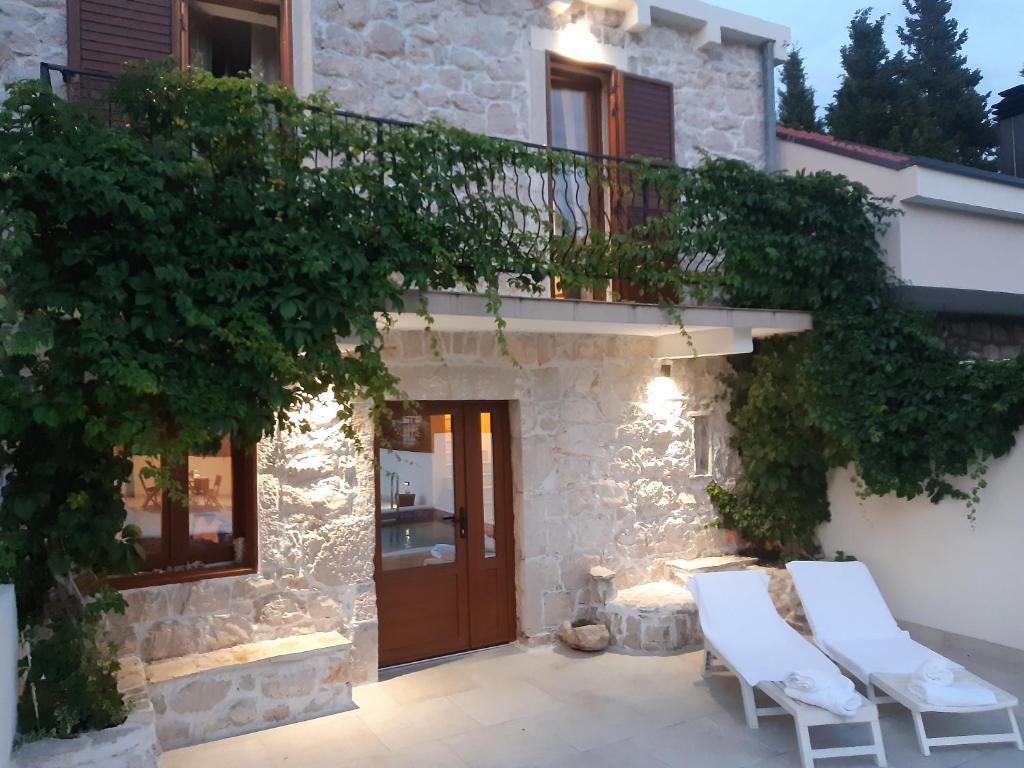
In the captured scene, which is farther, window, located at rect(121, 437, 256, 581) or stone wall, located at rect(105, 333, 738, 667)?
stone wall, located at rect(105, 333, 738, 667)

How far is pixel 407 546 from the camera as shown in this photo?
6.97 meters

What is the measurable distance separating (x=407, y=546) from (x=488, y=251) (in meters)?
2.82

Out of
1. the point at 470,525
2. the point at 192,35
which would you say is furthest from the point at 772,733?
the point at 192,35

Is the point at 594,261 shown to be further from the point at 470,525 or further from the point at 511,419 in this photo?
the point at 470,525

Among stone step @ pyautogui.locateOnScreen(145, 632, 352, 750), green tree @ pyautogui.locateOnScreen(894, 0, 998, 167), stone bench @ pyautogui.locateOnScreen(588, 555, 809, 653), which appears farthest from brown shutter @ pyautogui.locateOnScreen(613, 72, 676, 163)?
green tree @ pyautogui.locateOnScreen(894, 0, 998, 167)

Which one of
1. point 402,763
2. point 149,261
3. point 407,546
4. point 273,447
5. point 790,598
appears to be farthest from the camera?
point 790,598

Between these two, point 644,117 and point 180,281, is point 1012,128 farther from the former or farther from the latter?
point 180,281

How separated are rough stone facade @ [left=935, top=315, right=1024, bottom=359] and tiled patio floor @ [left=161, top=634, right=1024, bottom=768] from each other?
4052 mm

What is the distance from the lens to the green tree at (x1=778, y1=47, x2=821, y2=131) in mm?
18766

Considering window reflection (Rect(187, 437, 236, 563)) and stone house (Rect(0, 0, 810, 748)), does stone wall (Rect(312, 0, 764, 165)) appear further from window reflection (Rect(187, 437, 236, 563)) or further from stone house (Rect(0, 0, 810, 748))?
window reflection (Rect(187, 437, 236, 563))

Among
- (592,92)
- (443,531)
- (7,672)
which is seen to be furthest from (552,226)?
(7,672)

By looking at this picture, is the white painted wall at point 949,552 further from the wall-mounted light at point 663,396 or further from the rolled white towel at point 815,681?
the rolled white towel at point 815,681

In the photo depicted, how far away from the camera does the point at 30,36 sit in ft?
18.3

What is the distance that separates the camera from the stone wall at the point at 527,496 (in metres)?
5.96
